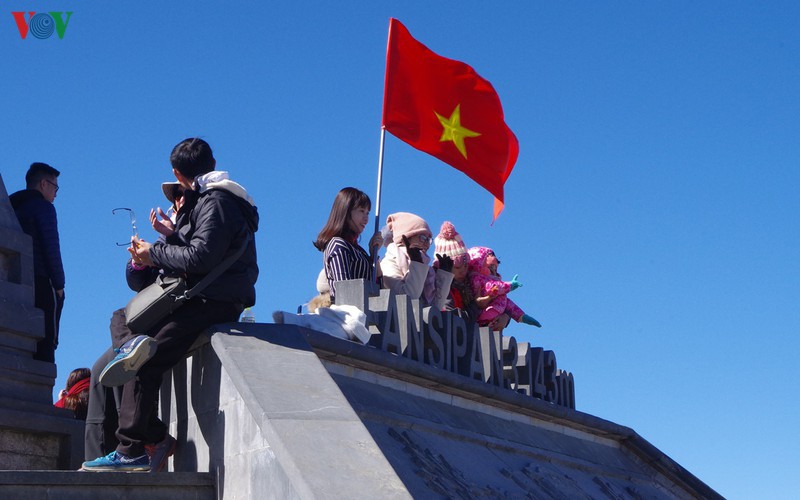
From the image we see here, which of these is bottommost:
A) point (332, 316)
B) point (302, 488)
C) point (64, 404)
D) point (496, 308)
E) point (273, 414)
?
point (302, 488)

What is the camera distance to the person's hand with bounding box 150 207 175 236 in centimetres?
797

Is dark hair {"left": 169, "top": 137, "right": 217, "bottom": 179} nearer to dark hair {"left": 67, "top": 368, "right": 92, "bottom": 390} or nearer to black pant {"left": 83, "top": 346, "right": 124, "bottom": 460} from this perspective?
black pant {"left": 83, "top": 346, "right": 124, "bottom": 460}

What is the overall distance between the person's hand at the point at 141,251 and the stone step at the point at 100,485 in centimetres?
149

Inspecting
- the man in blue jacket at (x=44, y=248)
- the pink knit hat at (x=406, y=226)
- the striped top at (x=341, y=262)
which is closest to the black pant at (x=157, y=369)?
the man in blue jacket at (x=44, y=248)

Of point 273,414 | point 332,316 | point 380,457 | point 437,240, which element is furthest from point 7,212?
point 437,240

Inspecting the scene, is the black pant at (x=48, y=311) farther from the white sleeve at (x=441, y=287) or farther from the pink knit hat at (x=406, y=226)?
the white sleeve at (x=441, y=287)

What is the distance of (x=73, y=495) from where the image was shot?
6207 mm

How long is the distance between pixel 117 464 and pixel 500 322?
674 cm

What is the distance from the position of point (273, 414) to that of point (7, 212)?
3019 mm

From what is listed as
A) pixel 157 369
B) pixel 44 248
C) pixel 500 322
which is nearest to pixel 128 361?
pixel 157 369

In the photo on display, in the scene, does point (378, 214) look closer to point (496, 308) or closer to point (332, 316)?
point (332, 316)

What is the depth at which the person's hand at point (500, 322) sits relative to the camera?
13.0 m

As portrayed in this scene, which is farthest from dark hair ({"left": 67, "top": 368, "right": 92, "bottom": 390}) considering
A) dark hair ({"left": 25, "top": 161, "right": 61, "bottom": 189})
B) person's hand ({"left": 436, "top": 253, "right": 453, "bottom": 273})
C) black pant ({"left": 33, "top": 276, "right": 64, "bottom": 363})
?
person's hand ({"left": 436, "top": 253, "right": 453, "bottom": 273})

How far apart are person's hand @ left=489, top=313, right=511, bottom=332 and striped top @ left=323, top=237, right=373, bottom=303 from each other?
3216mm
